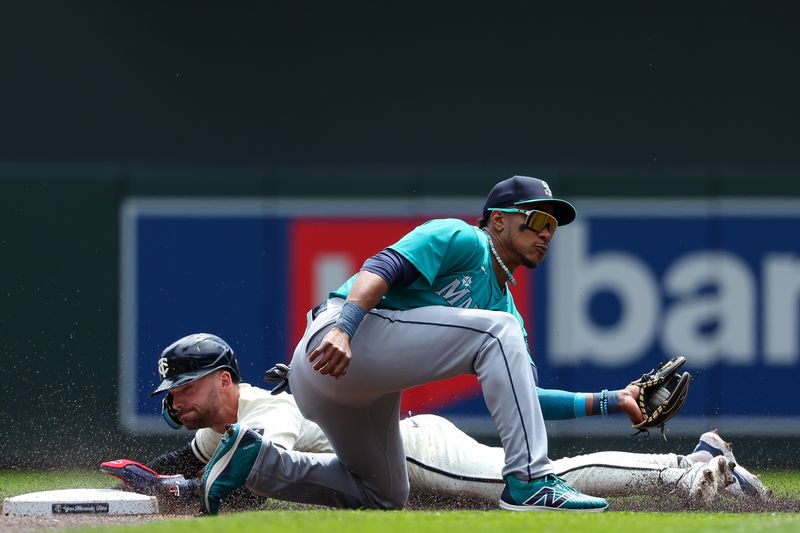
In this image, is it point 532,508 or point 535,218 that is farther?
point 535,218

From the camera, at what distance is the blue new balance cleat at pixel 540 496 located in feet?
11.9

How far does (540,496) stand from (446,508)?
2.19ft

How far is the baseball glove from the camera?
4.03 m

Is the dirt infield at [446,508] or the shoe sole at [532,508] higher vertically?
the shoe sole at [532,508]

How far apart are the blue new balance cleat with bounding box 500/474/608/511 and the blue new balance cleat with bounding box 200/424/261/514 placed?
76cm

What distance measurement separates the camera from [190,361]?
425cm

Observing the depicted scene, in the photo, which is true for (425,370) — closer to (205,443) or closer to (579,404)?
(579,404)

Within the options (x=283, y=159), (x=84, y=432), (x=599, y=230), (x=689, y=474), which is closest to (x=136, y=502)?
(x=689, y=474)

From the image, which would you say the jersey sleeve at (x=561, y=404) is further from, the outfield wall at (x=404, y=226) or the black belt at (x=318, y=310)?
the outfield wall at (x=404, y=226)

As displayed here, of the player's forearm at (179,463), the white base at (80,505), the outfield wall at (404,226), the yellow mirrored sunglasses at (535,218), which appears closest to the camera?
the yellow mirrored sunglasses at (535,218)

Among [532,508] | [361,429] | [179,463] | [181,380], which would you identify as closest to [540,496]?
[532,508]

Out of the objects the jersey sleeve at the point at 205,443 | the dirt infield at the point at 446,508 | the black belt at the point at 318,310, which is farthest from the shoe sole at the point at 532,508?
Result: the jersey sleeve at the point at 205,443

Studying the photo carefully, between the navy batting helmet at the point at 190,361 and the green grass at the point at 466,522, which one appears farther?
the navy batting helmet at the point at 190,361

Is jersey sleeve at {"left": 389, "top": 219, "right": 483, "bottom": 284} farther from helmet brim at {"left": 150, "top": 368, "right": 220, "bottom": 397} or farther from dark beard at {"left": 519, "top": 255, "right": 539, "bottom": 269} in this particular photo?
helmet brim at {"left": 150, "top": 368, "right": 220, "bottom": 397}
